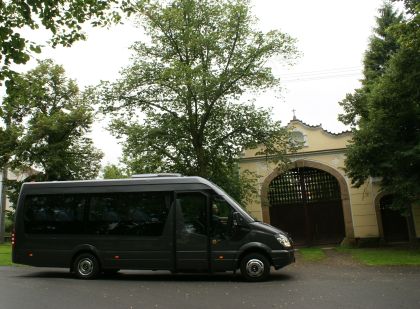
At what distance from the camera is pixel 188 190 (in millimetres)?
11516

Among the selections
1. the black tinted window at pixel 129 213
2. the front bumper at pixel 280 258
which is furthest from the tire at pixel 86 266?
the front bumper at pixel 280 258

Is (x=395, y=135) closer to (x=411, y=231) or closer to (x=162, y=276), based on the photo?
(x=411, y=231)

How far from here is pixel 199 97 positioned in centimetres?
1822

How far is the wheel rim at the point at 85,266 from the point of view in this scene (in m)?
11.7

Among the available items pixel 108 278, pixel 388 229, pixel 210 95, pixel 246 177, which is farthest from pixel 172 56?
pixel 388 229

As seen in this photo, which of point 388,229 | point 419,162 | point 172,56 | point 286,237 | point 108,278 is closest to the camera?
point 286,237

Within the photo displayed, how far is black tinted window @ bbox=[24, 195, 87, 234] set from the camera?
1209 cm

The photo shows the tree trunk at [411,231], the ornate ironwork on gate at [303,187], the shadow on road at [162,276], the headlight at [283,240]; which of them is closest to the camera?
the headlight at [283,240]

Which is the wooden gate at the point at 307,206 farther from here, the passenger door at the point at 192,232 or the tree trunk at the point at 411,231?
the passenger door at the point at 192,232

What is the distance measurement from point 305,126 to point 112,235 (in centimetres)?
1462

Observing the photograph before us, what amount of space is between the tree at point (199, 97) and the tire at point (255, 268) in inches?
322

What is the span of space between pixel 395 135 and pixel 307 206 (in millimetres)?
6676

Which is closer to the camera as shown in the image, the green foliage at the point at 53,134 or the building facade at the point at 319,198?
the building facade at the point at 319,198

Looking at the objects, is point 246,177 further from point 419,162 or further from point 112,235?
point 112,235
